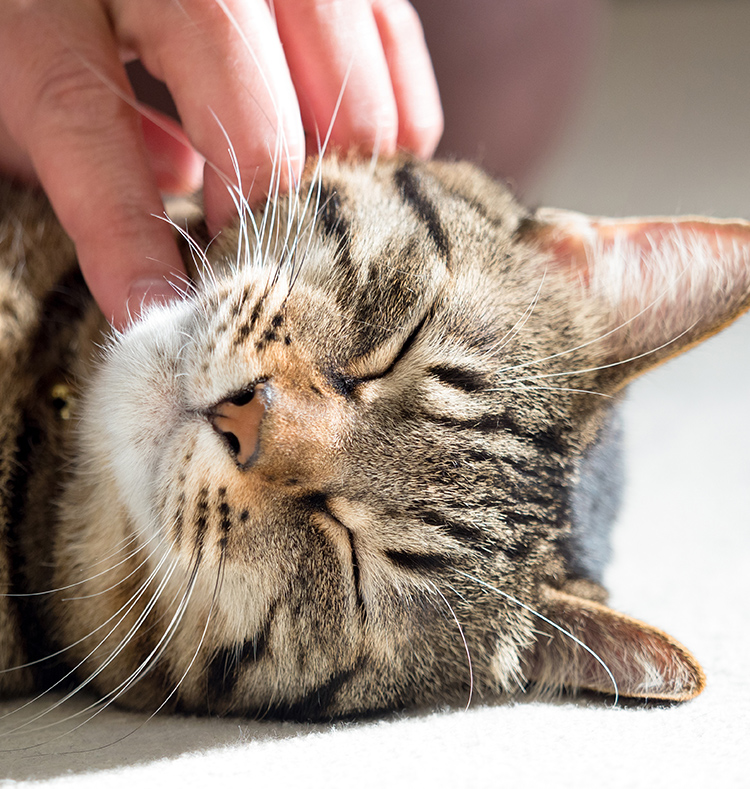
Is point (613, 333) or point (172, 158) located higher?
point (172, 158)

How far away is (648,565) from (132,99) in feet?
A: 4.38

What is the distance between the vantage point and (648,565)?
1.56 metres

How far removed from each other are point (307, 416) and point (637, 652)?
52cm

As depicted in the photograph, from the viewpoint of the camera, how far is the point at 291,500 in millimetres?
865


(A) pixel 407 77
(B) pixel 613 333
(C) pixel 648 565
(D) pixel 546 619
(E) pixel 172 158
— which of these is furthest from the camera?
(C) pixel 648 565

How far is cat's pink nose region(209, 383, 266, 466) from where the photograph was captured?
0.83m

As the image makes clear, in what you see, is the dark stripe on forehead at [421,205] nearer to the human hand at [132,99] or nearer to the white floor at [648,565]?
the human hand at [132,99]

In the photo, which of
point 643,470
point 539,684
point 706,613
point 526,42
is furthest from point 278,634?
point 526,42

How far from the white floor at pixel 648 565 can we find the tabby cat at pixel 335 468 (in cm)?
8

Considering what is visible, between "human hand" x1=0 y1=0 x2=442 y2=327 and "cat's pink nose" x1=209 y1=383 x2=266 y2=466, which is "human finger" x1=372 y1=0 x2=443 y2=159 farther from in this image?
"cat's pink nose" x1=209 y1=383 x2=266 y2=466

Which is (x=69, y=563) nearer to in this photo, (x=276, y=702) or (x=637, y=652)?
(x=276, y=702)

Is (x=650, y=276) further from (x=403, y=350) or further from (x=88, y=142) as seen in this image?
(x=88, y=142)

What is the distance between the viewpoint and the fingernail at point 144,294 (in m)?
0.95

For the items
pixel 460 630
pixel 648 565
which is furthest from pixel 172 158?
pixel 648 565
